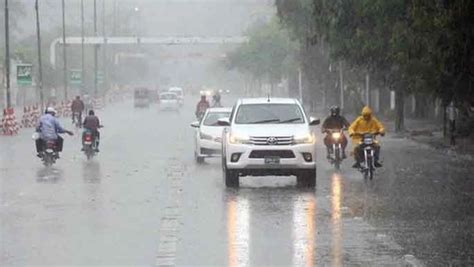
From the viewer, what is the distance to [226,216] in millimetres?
17078

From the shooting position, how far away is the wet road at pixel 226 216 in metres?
13.0

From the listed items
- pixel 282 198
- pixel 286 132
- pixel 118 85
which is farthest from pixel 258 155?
pixel 118 85

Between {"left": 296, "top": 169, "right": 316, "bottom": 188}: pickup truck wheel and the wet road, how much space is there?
0.94ft

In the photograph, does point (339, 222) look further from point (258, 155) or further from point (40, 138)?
point (40, 138)

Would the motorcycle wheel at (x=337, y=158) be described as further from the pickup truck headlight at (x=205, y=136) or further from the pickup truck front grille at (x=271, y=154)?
the pickup truck front grille at (x=271, y=154)

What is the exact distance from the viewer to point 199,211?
17828 millimetres

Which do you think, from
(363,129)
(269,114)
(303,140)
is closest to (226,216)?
(303,140)

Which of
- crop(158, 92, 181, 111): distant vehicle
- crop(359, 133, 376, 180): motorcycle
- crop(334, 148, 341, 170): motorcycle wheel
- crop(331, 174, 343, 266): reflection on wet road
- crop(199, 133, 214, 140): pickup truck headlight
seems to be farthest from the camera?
crop(158, 92, 181, 111): distant vehicle

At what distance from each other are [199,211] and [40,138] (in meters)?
12.6

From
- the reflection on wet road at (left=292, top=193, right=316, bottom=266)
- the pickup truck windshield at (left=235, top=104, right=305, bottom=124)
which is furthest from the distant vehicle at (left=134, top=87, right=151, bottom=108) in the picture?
the reflection on wet road at (left=292, top=193, right=316, bottom=266)

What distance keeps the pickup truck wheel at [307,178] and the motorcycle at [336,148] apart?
5.32m

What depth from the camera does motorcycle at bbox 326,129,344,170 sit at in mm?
28016

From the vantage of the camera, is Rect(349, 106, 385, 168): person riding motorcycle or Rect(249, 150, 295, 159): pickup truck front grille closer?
Rect(249, 150, 295, 159): pickup truck front grille

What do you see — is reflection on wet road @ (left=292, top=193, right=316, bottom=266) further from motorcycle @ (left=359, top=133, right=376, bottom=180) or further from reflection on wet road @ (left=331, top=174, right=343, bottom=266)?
motorcycle @ (left=359, top=133, right=376, bottom=180)
